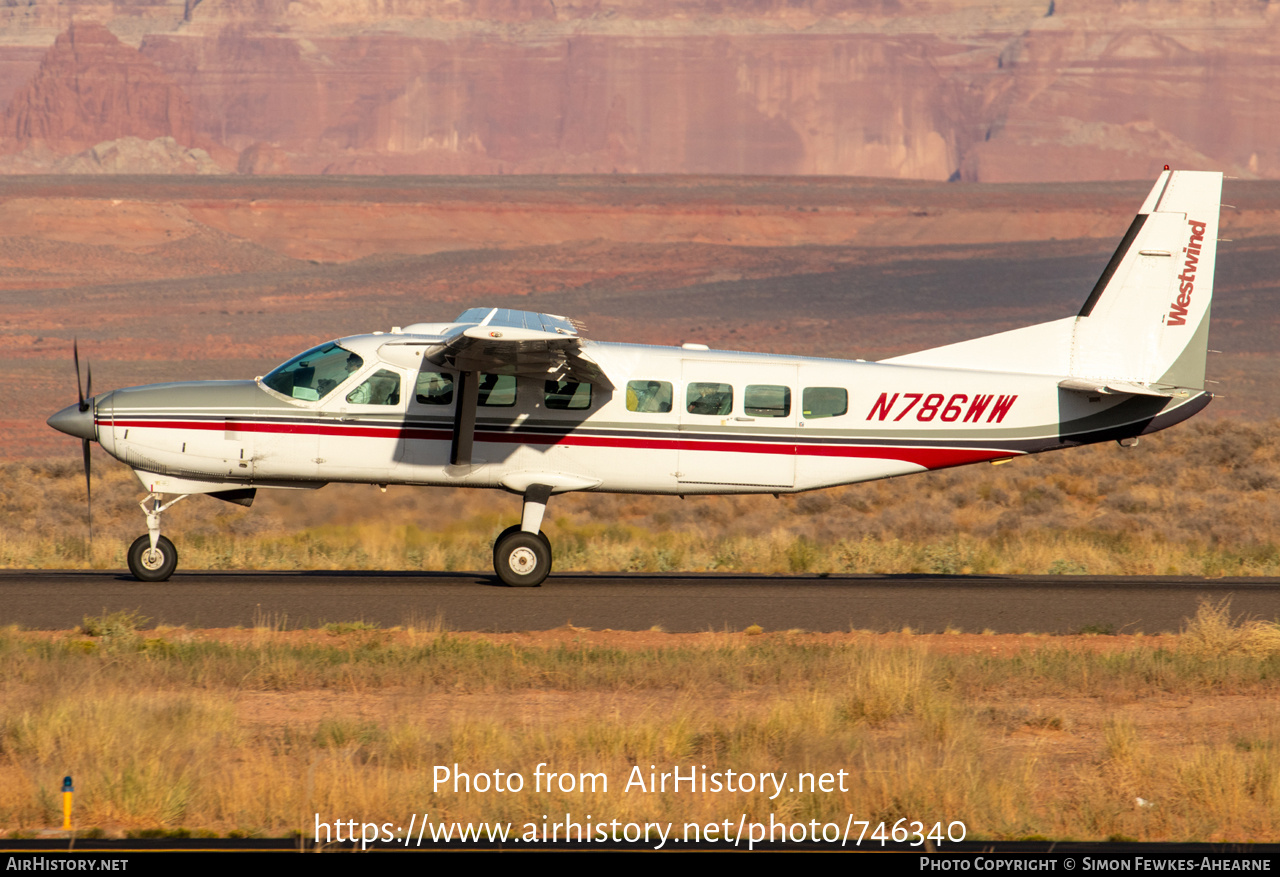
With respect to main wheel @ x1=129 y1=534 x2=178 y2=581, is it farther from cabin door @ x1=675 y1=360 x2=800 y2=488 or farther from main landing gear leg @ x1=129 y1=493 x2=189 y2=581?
cabin door @ x1=675 y1=360 x2=800 y2=488

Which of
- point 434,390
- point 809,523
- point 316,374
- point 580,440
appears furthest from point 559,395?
point 809,523

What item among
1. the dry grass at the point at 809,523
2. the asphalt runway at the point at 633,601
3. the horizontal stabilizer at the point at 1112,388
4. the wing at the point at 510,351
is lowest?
the dry grass at the point at 809,523

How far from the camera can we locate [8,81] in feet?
652

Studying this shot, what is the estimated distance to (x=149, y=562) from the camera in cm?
1661

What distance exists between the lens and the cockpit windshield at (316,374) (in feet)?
53.2

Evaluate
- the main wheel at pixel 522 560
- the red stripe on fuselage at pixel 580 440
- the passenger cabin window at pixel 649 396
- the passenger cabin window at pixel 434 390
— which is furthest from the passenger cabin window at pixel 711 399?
the passenger cabin window at pixel 434 390

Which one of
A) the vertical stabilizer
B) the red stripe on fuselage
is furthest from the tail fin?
the red stripe on fuselage

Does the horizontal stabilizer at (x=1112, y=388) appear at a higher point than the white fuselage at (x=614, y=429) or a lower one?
higher

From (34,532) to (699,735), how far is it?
2001 cm

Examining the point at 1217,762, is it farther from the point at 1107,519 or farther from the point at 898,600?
the point at 1107,519

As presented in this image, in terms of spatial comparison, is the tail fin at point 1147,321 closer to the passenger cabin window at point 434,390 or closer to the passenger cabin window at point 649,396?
the passenger cabin window at point 649,396

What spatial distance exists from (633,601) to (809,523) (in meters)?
13.5

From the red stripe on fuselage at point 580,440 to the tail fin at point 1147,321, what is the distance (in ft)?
3.91

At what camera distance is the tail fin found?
1681 centimetres
